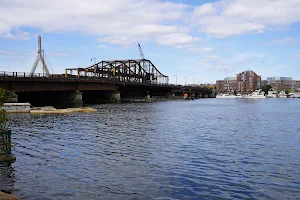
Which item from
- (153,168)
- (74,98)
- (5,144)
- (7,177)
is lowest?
(153,168)

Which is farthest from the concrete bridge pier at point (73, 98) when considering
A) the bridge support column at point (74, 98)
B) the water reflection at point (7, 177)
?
the water reflection at point (7, 177)

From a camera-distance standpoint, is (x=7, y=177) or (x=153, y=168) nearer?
(x=7, y=177)

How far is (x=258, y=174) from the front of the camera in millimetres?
21562

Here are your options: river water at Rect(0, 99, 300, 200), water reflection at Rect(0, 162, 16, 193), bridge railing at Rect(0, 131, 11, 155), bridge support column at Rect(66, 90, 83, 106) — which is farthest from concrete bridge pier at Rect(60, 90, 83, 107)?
water reflection at Rect(0, 162, 16, 193)

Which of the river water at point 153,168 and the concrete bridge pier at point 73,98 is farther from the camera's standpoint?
the concrete bridge pier at point 73,98

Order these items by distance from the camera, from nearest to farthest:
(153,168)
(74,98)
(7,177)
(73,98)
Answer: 1. (7,177)
2. (153,168)
3. (74,98)
4. (73,98)

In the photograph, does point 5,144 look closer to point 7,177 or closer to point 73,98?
point 7,177

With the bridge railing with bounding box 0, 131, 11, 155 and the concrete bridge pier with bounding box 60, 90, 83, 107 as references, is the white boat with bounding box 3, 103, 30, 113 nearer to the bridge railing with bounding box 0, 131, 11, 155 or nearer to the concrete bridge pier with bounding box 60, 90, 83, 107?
the concrete bridge pier with bounding box 60, 90, 83, 107

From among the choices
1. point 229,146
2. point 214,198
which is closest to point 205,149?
point 229,146

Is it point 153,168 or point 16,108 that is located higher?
point 16,108

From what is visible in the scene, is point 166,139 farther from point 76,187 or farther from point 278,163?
point 76,187

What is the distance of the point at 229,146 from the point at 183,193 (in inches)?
634

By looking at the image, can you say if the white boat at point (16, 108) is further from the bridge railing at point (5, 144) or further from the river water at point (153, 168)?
the bridge railing at point (5, 144)

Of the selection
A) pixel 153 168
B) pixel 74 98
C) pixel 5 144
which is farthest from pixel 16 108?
pixel 153 168
